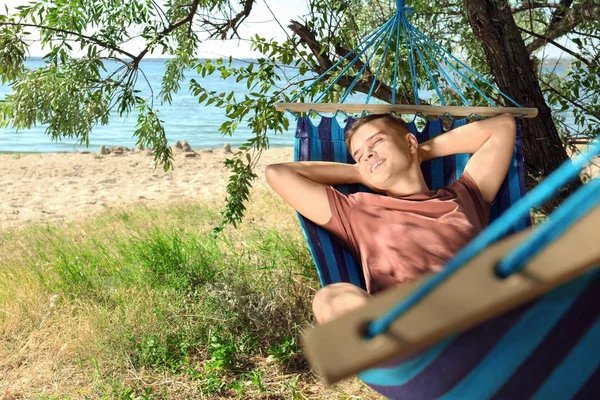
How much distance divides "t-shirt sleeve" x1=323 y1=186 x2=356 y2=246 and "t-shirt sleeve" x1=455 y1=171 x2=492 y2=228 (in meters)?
0.38

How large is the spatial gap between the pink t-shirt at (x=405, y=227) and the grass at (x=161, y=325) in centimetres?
72

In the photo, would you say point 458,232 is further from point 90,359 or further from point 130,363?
point 90,359

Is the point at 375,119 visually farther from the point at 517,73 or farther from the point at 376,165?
the point at 517,73

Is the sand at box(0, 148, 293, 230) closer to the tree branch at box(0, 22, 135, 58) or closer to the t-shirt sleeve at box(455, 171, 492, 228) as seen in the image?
the tree branch at box(0, 22, 135, 58)

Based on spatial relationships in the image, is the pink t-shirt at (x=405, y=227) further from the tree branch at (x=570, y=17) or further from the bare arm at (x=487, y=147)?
the tree branch at (x=570, y=17)

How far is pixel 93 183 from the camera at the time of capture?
9023 mm

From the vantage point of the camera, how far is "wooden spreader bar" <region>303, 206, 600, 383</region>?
0.66 m

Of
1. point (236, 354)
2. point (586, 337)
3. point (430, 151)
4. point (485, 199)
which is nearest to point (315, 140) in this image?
point (430, 151)

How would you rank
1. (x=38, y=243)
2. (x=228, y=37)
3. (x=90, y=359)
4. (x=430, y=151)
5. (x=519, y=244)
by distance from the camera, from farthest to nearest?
(x=38, y=243) → (x=228, y=37) → (x=90, y=359) → (x=430, y=151) → (x=519, y=244)

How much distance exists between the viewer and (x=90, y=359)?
2.66m

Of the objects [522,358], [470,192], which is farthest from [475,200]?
[522,358]

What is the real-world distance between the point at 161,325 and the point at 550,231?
2.30 m

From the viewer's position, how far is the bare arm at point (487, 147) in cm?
230

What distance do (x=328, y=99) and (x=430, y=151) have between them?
4.55 feet
